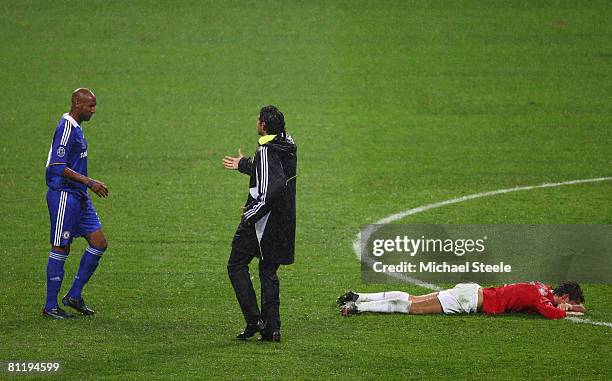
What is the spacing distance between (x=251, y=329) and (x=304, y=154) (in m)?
9.50

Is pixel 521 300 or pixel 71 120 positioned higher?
pixel 71 120

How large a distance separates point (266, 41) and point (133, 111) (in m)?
4.70

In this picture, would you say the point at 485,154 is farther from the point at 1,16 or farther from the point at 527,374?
the point at 1,16

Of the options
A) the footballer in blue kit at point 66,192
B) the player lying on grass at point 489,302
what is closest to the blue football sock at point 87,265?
the footballer in blue kit at point 66,192

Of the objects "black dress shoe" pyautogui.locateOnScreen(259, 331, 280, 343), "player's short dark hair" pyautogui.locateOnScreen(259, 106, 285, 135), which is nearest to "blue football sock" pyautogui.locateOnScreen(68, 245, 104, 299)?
"black dress shoe" pyautogui.locateOnScreen(259, 331, 280, 343)

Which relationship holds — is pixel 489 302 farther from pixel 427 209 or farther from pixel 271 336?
pixel 427 209

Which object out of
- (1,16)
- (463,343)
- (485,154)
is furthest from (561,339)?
(1,16)

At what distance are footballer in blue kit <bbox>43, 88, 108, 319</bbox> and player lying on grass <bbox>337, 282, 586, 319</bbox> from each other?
2947 mm

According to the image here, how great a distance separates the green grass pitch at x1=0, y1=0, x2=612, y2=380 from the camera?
11.1m

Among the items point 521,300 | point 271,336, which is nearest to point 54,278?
point 271,336

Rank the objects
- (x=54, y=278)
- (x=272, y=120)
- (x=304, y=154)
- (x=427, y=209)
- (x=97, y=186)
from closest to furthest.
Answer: (x=272, y=120) < (x=97, y=186) < (x=54, y=278) < (x=427, y=209) < (x=304, y=154)

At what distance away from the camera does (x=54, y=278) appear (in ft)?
39.5

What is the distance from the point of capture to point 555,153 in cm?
2045

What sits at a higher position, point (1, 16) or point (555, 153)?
point (1, 16)
